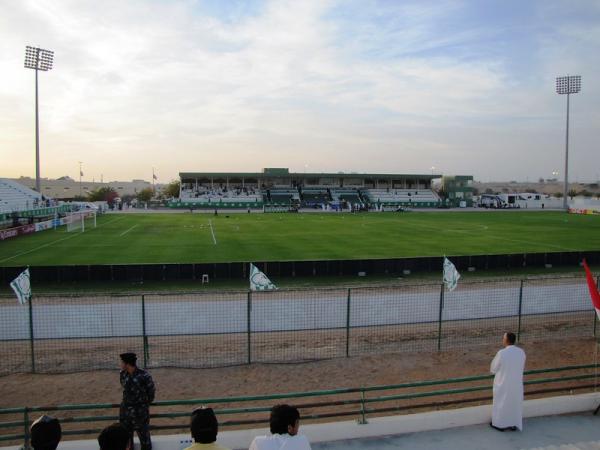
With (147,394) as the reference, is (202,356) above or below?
below

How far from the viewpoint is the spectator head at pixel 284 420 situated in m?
4.67

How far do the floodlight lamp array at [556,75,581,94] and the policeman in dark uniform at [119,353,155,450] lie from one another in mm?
89835

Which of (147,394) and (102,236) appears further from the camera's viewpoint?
(102,236)

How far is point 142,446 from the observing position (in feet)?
21.9

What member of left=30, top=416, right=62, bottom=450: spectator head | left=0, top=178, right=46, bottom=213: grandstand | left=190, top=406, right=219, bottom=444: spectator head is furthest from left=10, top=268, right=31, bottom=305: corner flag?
left=0, top=178, right=46, bottom=213: grandstand

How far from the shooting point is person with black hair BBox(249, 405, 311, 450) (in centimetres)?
467

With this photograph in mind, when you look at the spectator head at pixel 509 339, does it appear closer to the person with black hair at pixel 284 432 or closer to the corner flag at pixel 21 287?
the person with black hair at pixel 284 432

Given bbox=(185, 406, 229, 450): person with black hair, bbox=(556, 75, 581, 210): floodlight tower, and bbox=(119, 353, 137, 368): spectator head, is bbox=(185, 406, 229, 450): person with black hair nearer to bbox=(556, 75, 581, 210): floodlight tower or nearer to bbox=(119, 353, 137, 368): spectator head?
bbox=(119, 353, 137, 368): spectator head

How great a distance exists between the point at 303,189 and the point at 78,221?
54376mm

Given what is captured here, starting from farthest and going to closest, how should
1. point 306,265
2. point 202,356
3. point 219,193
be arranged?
point 219,193
point 306,265
point 202,356

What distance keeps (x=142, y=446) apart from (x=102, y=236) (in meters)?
36.5

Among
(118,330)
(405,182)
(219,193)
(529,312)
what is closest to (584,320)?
(529,312)

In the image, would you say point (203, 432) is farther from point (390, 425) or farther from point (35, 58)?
point (35, 58)

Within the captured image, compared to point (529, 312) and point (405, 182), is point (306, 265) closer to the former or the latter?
point (529, 312)
